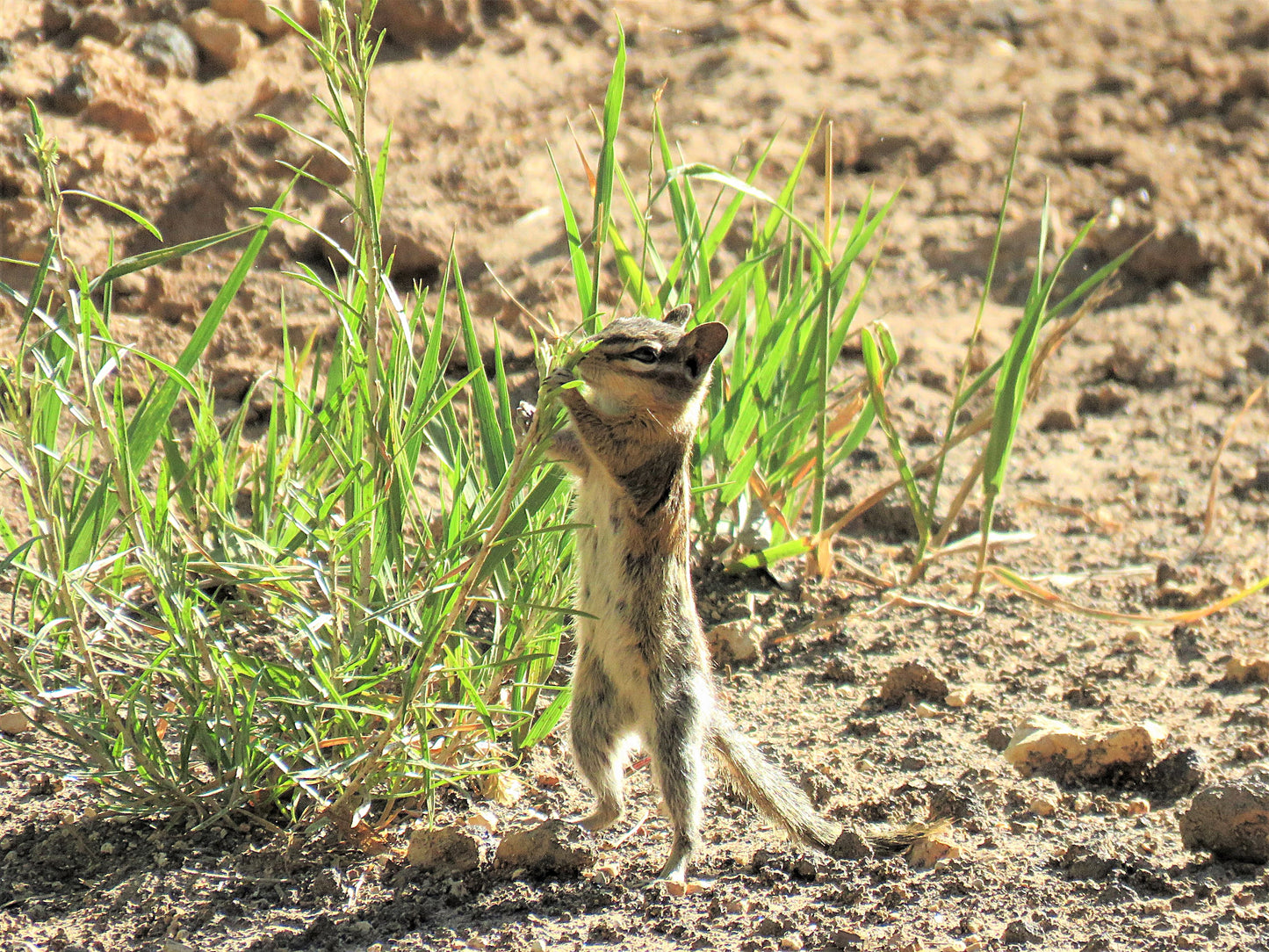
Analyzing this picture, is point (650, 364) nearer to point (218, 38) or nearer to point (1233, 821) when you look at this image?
point (1233, 821)

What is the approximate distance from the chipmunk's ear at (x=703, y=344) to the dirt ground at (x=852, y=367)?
960 mm

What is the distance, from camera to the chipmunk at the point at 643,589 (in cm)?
282

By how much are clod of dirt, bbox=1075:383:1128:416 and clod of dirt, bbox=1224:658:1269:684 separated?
1880 millimetres

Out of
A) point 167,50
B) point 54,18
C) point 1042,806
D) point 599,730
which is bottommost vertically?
point 1042,806

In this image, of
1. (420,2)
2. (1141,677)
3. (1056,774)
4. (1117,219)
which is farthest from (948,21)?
(1056,774)

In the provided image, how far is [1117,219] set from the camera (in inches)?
231

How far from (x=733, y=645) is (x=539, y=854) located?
106cm

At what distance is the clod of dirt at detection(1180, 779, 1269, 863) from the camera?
275 cm

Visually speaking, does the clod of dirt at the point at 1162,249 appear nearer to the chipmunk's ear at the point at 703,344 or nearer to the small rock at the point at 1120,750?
the small rock at the point at 1120,750

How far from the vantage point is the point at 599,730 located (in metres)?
2.92

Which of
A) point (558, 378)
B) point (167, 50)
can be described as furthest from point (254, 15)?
point (558, 378)

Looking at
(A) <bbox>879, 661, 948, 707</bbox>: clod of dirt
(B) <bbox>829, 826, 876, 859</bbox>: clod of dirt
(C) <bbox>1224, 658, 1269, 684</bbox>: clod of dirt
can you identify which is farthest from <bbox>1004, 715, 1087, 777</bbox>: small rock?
(C) <bbox>1224, 658, 1269, 684</bbox>: clod of dirt

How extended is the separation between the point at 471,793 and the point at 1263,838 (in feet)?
5.36

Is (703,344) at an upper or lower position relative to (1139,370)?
upper
